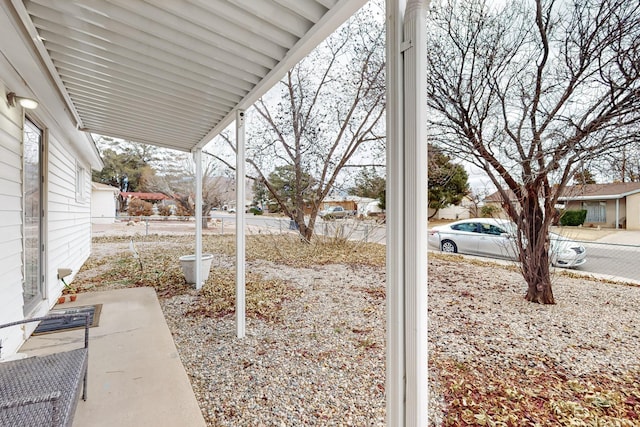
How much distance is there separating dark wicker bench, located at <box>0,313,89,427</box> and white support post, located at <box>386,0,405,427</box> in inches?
45.4

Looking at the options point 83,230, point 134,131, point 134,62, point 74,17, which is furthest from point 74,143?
point 74,17

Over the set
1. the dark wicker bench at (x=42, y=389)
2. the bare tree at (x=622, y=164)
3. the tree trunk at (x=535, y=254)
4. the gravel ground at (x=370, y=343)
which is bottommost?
the gravel ground at (x=370, y=343)

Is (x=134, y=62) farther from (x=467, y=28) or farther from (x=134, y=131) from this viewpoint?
(x=467, y=28)

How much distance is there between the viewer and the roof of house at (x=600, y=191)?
1.48 metres

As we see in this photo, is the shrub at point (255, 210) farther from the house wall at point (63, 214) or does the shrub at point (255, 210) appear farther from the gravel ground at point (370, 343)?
the gravel ground at point (370, 343)

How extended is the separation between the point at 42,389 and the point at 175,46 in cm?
196

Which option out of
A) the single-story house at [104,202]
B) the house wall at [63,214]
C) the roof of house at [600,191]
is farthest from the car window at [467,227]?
the single-story house at [104,202]

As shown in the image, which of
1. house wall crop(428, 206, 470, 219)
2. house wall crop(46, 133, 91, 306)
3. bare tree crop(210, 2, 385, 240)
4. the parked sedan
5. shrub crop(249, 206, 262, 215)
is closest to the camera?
house wall crop(428, 206, 470, 219)

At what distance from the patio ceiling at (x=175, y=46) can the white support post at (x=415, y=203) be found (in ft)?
1.57

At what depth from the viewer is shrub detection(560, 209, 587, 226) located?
78.5 inches

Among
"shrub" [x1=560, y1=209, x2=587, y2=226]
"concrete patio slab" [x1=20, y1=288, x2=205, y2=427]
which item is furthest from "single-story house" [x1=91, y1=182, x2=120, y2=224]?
"shrub" [x1=560, y1=209, x2=587, y2=226]

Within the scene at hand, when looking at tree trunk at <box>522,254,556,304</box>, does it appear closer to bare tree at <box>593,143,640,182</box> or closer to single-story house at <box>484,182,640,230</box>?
single-story house at <box>484,182,640,230</box>

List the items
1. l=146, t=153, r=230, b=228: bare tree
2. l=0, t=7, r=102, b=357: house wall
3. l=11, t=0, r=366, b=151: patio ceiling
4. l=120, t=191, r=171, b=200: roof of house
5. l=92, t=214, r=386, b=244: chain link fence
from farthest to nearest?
l=146, t=153, r=230, b=228: bare tree < l=120, t=191, r=171, b=200: roof of house < l=92, t=214, r=386, b=244: chain link fence < l=0, t=7, r=102, b=357: house wall < l=11, t=0, r=366, b=151: patio ceiling

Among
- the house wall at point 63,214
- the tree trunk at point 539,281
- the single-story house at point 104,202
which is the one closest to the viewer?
the tree trunk at point 539,281
